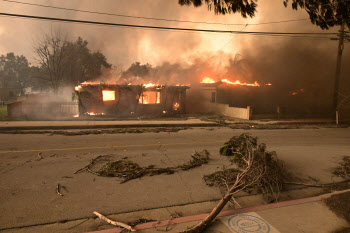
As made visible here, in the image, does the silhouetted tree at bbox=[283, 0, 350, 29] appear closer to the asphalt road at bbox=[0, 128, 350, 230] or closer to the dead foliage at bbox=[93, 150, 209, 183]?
the asphalt road at bbox=[0, 128, 350, 230]

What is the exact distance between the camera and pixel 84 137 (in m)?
9.72

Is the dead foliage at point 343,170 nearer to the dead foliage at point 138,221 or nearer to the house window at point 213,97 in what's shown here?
the dead foliage at point 138,221

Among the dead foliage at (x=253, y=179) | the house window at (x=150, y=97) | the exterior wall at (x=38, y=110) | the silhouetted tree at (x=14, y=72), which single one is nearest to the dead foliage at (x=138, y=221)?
the dead foliage at (x=253, y=179)

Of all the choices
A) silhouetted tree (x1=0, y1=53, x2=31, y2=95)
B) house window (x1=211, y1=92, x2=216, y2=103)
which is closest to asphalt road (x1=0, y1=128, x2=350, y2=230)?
house window (x1=211, y1=92, x2=216, y2=103)

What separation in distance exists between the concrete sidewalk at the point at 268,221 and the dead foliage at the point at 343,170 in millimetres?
2295

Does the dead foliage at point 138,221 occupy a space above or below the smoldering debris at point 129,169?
below

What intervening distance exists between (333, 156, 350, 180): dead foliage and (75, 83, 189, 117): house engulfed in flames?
14.9m

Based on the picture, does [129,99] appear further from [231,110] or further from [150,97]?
[231,110]

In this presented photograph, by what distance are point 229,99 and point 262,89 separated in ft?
22.5

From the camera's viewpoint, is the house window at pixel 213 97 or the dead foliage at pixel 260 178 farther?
the house window at pixel 213 97

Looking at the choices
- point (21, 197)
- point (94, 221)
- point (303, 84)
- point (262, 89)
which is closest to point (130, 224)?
point (94, 221)

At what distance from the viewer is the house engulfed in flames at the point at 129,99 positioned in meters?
18.5

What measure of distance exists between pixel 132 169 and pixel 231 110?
1641 cm

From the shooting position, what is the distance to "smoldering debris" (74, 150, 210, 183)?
520 cm
